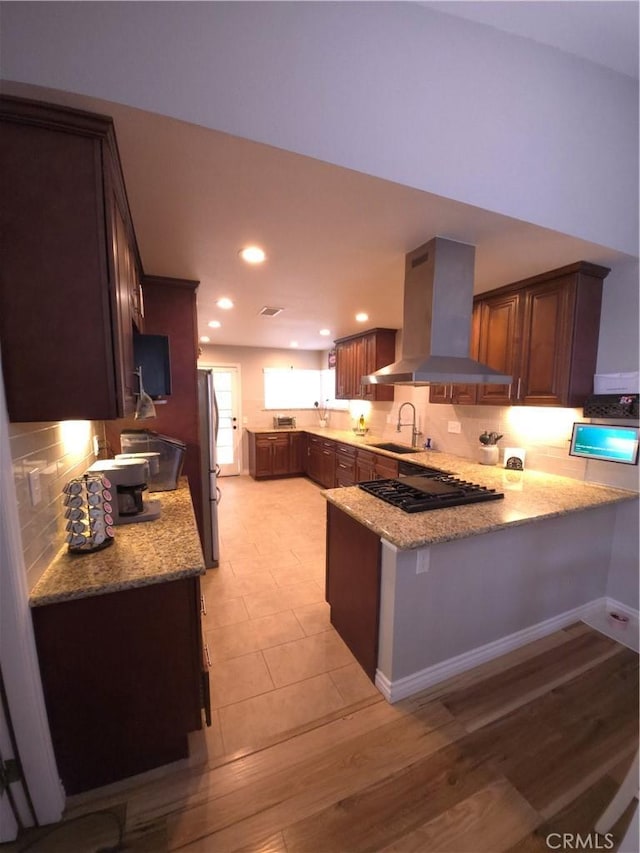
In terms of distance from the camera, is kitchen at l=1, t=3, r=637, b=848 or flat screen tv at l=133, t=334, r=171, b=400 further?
flat screen tv at l=133, t=334, r=171, b=400

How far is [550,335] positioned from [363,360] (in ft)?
8.28

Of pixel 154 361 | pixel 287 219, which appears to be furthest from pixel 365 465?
pixel 287 219

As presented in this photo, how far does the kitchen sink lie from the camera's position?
13.4 ft

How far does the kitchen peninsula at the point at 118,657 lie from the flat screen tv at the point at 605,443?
265cm

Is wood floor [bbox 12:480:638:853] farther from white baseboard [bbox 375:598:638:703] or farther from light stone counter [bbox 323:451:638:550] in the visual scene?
light stone counter [bbox 323:451:638:550]

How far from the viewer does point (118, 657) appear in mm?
1210

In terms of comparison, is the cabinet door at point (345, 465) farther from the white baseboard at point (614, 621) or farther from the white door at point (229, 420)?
the white baseboard at point (614, 621)

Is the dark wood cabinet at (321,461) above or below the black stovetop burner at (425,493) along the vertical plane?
below

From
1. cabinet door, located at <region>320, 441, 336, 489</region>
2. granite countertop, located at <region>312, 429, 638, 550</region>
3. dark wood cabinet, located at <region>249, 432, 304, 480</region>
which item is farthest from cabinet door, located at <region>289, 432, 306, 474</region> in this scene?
granite countertop, located at <region>312, 429, 638, 550</region>

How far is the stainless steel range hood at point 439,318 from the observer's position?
1843 mm

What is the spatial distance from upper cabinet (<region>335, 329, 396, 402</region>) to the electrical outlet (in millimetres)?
3733

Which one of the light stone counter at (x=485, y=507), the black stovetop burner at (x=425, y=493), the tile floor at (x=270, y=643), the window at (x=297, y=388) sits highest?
the window at (x=297, y=388)

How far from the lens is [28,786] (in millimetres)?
1123

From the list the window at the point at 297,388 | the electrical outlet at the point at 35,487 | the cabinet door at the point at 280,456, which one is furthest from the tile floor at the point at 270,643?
the window at the point at 297,388
